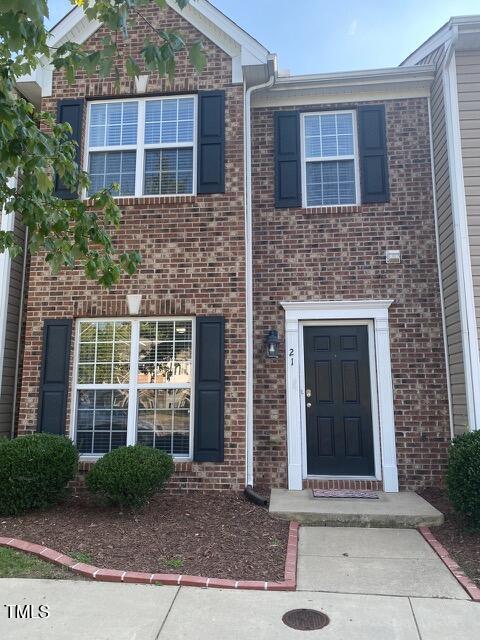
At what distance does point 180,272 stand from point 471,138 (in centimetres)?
420

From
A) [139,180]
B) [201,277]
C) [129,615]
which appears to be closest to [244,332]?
[201,277]

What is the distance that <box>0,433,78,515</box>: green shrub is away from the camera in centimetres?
545

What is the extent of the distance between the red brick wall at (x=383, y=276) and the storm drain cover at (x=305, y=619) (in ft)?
10.5

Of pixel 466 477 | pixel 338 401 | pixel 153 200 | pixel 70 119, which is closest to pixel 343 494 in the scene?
pixel 338 401

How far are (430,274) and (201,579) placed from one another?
4970 millimetres

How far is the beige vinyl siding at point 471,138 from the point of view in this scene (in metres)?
6.38

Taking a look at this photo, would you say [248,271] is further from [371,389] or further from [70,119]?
[70,119]

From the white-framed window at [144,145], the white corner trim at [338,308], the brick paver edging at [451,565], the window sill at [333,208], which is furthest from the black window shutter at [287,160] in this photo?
the brick paver edging at [451,565]

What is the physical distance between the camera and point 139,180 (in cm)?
706

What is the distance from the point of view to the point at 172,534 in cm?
497

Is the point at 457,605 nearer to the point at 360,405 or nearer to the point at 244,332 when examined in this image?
the point at 360,405

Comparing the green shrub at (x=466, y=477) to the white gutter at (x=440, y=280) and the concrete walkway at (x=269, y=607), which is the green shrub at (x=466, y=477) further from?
the white gutter at (x=440, y=280)

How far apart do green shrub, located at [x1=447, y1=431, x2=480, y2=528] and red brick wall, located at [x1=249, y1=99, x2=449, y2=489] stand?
1165mm

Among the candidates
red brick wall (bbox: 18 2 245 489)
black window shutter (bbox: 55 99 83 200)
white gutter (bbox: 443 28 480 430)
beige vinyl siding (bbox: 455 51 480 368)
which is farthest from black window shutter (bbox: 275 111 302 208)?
black window shutter (bbox: 55 99 83 200)
